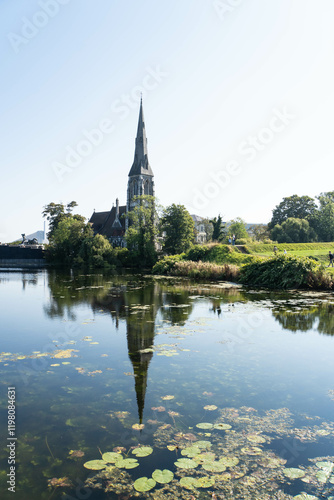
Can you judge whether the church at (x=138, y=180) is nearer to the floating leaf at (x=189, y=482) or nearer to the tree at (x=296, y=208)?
the tree at (x=296, y=208)

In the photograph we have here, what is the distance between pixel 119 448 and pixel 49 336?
6291 millimetres

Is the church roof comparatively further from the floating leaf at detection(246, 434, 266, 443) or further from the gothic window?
the floating leaf at detection(246, 434, 266, 443)

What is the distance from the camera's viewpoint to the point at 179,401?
6008 millimetres

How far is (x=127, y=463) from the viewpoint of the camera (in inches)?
168

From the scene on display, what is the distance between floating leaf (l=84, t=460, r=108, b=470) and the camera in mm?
4219

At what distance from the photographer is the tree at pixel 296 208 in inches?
2948

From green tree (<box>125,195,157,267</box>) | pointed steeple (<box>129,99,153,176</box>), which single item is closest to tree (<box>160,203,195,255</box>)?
green tree (<box>125,195,157,267</box>)

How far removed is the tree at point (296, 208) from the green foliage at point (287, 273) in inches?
2086

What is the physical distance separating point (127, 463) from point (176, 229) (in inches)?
2006

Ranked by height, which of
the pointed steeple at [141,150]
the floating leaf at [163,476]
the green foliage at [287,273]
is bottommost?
the floating leaf at [163,476]

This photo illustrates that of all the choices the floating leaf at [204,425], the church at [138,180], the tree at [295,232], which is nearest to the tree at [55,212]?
Answer: the church at [138,180]

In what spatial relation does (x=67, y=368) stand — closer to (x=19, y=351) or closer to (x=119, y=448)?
(x=19, y=351)

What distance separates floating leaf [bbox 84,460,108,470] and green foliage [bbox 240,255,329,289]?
2023 cm

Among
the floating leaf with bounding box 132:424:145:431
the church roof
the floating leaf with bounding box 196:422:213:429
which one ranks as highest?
the church roof
